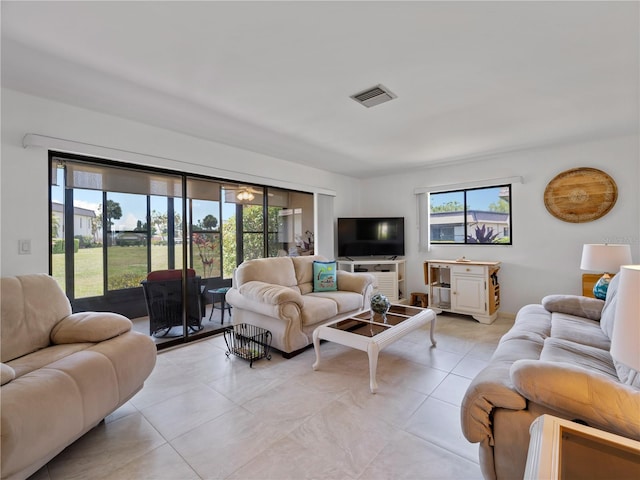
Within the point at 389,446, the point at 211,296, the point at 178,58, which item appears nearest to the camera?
the point at 389,446

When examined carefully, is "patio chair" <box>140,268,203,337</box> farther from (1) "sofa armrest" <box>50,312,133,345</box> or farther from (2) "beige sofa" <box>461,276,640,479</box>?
(2) "beige sofa" <box>461,276,640,479</box>

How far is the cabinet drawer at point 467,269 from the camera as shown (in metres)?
3.99

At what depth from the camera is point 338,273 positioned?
3.95 m

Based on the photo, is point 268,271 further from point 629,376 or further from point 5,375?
point 629,376

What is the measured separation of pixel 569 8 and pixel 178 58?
2.18 metres

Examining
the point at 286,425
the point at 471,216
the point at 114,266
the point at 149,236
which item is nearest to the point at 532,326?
the point at 286,425

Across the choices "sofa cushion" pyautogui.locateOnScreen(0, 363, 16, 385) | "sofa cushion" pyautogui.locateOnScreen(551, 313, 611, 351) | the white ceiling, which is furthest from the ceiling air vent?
"sofa cushion" pyautogui.locateOnScreen(0, 363, 16, 385)

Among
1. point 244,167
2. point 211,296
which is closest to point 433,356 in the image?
point 211,296

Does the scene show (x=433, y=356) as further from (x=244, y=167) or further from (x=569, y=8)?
(x=244, y=167)

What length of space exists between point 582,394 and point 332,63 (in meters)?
2.12

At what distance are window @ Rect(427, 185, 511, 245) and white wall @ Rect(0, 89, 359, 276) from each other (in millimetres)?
3622

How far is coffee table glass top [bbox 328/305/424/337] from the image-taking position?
8.36 ft

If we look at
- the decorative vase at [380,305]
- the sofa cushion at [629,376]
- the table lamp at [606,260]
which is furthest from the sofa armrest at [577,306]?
the decorative vase at [380,305]

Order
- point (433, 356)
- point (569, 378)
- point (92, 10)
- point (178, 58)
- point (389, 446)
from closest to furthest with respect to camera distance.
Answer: point (569, 378) → point (92, 10) → point (389, 446) → point (178, 58) → point (433, 356)
